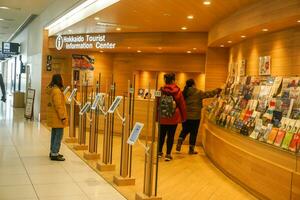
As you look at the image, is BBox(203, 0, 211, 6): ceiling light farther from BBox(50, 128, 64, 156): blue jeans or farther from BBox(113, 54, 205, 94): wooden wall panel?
BBox(113, 54, 205, 94): wooden wall panel

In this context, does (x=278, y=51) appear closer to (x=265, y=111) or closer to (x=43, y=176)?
(x=265, y=111)

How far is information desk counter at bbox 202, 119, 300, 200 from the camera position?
14.2 ft

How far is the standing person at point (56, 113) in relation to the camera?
6.87 m

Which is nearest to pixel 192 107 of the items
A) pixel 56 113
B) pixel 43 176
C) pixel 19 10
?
pixel 56 113

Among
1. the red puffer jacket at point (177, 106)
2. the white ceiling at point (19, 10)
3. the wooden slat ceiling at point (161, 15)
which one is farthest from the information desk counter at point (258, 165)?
the white ceiling at point (19, 10)

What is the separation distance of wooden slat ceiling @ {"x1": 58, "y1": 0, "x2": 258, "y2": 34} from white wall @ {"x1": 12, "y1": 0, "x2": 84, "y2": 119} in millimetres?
1306

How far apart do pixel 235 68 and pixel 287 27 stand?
2.36 m

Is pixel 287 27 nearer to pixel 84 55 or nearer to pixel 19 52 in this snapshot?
pixel 84 55

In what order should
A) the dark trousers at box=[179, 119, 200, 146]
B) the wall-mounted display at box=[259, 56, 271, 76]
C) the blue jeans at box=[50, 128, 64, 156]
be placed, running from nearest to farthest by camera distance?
the wall-mounted display at box=[259, 56, 271, 76]
the blue jeans at box=[50, 128, 64, 156]
the dark trousers at box=[179, 119, 200, 146]

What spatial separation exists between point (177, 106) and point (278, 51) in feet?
6.95

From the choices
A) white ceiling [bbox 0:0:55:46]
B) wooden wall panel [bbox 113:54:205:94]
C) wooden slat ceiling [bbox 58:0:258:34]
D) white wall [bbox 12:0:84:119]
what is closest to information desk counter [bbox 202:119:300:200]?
wooden slat ceiling [bbox 58:0:258:34]

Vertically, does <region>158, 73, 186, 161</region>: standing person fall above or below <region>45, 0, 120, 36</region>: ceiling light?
below

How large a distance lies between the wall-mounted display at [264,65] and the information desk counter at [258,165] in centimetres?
119

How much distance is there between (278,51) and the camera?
6.28 m
